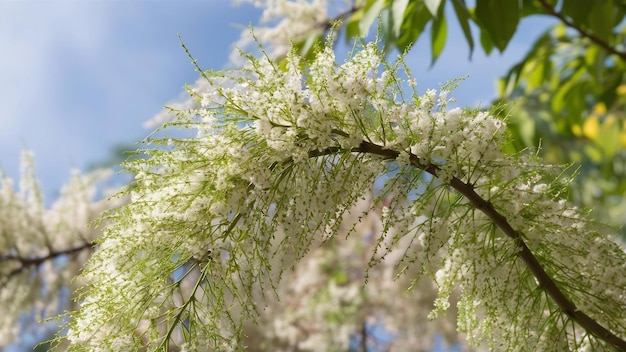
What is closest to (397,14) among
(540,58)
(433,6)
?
(433,6)

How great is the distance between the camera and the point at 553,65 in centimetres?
195

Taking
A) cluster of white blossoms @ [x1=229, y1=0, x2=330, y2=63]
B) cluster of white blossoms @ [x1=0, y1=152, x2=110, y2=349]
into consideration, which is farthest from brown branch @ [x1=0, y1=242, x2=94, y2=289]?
cluster of white blossoms @ [x1=229, y1=0, x2=330, y2=63]

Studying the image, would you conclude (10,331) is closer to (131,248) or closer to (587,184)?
(131,248)

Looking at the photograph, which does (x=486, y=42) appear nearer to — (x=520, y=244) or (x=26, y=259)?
(x=520, y=244)

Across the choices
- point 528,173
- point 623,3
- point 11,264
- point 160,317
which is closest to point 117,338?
point 160,317

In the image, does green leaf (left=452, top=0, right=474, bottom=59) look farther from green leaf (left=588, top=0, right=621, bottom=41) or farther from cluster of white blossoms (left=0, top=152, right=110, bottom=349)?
cluster of white blossoms (left=0, top=152, right=110, bottom=349)

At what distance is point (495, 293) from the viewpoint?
64cm

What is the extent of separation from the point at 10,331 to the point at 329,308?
139cm

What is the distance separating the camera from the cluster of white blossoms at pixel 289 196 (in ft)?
1.88

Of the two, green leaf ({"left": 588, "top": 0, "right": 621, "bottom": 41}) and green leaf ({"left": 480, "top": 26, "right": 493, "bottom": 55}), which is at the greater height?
green leaf ({"left": 480, "top": 26, "right": 493, "bottom": 55})

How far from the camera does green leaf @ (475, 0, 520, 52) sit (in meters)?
0.84

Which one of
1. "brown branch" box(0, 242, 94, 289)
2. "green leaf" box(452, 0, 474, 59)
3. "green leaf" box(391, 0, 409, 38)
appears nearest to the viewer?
"green leaf" box(391, 0, 409, 38)

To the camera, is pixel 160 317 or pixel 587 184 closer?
pixel 160 317

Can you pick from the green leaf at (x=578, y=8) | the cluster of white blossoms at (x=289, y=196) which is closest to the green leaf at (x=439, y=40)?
A: the green leaf at (x=578, y=8)
